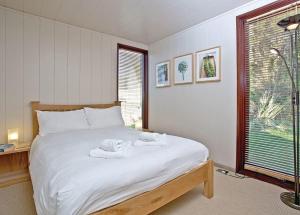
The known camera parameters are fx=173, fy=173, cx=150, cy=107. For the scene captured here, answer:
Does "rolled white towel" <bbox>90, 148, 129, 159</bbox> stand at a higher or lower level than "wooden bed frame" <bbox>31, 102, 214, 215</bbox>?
higher

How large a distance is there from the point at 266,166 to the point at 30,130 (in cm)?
345

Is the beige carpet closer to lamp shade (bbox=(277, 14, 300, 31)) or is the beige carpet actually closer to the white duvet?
the white duvet

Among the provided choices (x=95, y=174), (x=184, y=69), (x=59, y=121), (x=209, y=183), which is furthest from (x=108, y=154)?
(x=184, y=69)

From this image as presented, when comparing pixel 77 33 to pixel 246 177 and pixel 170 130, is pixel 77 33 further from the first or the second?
pixel 246 177

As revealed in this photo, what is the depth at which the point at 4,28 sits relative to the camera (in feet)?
8.02

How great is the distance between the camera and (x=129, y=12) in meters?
2.61

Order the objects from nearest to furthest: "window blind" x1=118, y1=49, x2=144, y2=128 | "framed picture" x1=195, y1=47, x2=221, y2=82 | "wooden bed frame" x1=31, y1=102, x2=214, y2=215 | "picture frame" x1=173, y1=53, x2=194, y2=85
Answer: "wooden bed frame" x1=31, y1=102, x2=214, y2=215 → "framed picture" x1=195, y1=47, x2=221, y2=82 → "picture frame" x1=173, y1=53, x2=194, y2=85 → "window blind" x1=118, y1=49, x2=144, y2=128

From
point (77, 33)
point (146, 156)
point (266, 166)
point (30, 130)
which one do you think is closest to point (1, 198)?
point (30, 130)

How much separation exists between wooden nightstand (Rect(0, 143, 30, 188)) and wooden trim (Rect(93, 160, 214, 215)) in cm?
184

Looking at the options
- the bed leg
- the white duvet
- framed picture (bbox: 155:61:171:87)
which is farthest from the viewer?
framed picture (bbox: 155:61:171:87)

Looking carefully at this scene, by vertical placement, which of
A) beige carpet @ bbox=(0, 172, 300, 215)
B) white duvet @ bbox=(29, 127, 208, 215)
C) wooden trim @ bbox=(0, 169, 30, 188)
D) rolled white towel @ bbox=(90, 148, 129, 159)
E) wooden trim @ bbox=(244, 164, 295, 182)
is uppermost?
rolled white towel @ bbox=(90, 148, 129, 159)

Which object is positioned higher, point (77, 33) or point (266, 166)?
point (77, 33)

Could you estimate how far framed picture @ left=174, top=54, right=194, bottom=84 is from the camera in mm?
3141

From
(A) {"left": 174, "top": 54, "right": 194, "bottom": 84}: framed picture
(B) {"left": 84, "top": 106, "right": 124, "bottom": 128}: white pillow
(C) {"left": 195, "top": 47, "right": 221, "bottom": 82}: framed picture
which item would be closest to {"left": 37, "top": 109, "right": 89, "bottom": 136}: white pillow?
(B) {"left": 84, "top": 106, "right": 124, "bottom": 128}: white pillow
